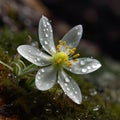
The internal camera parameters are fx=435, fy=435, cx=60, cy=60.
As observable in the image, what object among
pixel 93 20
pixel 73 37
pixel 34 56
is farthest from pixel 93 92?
pixel 93 20

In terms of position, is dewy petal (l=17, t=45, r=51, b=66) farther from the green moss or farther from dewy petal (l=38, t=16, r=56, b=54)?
the green moss

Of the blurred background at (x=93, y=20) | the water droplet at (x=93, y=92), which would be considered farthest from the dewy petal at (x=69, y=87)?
the blurred background at (x=93, y=20)

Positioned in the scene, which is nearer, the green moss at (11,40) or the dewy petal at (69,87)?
the dewy petal at (69,87)

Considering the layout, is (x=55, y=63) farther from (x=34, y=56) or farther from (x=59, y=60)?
(x=34, y=56)

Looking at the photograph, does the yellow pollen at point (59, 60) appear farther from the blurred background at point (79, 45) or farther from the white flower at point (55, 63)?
the blurred background at point (79, 45)

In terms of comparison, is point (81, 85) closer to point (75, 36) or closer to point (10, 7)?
point (75, 36)

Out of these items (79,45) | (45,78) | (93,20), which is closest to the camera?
(45,78)
